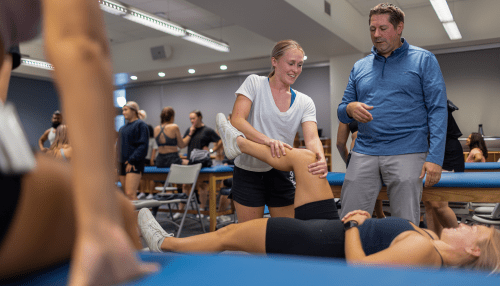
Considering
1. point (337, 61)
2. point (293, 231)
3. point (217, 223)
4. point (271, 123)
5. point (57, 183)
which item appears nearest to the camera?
point (57, 183)

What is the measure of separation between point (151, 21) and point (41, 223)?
7219 mm

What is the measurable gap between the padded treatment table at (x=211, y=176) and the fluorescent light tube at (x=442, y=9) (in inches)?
174

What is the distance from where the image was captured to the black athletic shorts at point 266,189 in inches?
95.4

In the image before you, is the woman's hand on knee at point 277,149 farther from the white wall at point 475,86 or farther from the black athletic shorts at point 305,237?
the white wall at point 475,86

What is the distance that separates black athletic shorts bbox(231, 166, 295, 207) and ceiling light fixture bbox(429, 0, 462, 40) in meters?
5.44

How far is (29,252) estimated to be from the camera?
0.43 metres

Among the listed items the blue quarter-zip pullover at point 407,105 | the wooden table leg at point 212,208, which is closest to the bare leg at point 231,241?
the blue quarter-zip pullover at point 407,105

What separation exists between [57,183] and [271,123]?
6.99 ft

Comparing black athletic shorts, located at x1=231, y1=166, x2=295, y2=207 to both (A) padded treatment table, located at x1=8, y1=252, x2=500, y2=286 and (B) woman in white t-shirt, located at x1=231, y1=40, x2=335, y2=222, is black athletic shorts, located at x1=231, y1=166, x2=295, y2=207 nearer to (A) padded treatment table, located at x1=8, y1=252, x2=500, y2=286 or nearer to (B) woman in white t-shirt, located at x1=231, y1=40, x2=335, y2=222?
(B) woman in white t-shirt, located at x1=231, y1=40, x2=335, y2=222

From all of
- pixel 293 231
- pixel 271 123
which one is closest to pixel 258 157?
pixel 271 123

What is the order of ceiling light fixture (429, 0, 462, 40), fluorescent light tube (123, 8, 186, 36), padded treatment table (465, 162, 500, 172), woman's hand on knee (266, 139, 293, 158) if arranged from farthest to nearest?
fluorescent light tube (123, 8, 186, 36), ceiling light fixture (429, 0, 462, 40), padded treatment table (465, 162, 500, 172), woman's hand on knee (266, 139, 293, 158)

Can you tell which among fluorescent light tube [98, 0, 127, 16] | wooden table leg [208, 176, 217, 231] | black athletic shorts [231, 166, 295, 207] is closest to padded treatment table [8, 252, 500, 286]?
black athletic shorts [231, 166, 295, 207]

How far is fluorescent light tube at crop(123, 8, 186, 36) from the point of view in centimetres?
659

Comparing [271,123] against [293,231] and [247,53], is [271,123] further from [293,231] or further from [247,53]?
[247,53]
